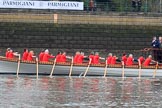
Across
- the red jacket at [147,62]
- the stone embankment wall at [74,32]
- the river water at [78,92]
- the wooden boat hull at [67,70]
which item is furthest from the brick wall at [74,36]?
the river water at [78,92]

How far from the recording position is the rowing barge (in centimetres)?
4438

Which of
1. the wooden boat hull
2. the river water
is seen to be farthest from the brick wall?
the river water

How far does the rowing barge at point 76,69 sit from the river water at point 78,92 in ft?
2.02

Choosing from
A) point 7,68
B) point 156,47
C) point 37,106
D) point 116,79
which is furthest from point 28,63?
point 37,106

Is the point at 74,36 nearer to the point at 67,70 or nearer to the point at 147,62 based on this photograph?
the point at 67,70

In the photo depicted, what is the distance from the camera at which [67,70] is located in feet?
147

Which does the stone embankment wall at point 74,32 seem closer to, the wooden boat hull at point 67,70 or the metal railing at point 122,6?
the metal railing at point 122,6

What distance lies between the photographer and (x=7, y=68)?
44.7 m

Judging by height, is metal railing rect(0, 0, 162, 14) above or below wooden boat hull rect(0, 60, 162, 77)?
above

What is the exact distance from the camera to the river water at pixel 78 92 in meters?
32.0

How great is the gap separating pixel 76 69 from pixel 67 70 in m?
0.48

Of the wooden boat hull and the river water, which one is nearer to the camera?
the river water

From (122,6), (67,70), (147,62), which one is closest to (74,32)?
(122,6)

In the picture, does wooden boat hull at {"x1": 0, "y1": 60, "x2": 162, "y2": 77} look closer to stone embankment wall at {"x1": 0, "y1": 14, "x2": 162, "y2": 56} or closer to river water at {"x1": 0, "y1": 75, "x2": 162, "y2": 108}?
Result: river water at {"x1": 0, "y1": 75, "x2": 162, "y2": 108}
